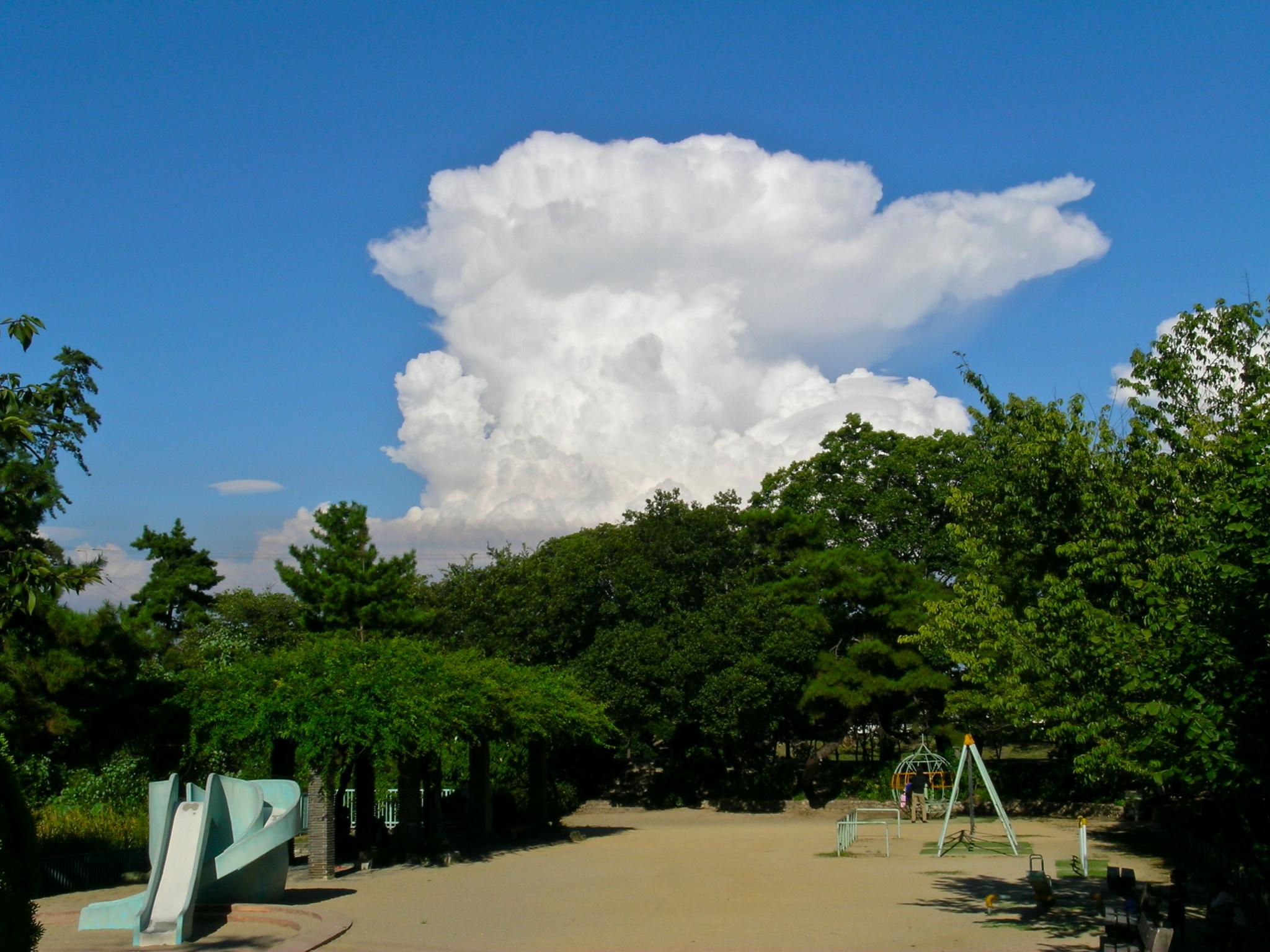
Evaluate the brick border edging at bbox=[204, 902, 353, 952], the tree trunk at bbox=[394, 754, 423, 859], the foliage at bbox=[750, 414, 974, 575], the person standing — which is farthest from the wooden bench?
the foliage at bbox=[750, 414, 974, 575]

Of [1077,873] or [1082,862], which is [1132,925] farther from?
[1082,862]

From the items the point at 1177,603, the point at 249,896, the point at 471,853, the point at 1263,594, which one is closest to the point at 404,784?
the point at 471,853

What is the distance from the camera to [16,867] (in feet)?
27.0

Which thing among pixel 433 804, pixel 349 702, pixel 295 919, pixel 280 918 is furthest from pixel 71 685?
pixel 433 804

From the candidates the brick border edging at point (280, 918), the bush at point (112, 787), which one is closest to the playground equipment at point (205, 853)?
the brick border edging at point (280, 918)

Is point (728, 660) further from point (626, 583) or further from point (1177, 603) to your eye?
point (1177, 603)

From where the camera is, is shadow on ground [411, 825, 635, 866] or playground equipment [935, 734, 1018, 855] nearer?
playground equipment [935, 734, 1018, 855]

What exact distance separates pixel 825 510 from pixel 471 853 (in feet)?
80.3

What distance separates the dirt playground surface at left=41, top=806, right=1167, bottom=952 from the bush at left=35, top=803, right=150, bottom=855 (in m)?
1.77

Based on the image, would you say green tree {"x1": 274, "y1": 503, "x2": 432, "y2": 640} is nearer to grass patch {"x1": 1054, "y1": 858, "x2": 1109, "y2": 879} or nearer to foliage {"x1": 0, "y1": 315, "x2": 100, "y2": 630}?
foliage {"x1": 0, "y1": 315, "x2": 100, "y2": 630}

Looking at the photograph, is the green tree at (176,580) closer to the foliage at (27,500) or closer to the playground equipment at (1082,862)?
the foliage at (27,500)

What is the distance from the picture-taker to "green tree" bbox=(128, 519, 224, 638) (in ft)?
164

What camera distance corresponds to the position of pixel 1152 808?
1188 inches

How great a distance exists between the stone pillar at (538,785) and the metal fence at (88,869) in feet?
38.2
